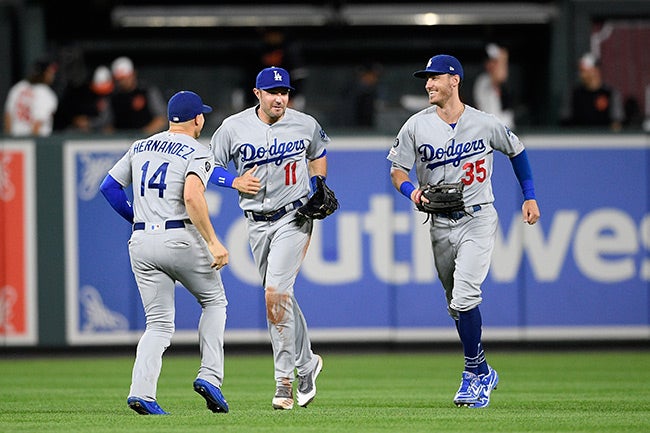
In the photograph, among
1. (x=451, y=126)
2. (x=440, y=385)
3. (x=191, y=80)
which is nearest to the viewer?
(x=451, y=126)

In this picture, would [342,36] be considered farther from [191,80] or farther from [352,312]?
[352,312]

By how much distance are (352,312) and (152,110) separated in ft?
10.9

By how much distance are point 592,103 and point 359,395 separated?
6.56 m

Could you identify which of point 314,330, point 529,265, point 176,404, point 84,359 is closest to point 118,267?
point 84,359

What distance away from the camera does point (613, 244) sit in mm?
14547

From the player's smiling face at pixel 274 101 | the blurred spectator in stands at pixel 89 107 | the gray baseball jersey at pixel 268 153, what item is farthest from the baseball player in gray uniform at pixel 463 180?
the blurred spectator in stands at pixel 89 107

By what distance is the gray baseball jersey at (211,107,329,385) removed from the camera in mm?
8633

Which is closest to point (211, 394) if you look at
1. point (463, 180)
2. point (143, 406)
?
point (143, 406)

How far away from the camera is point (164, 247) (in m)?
7.95

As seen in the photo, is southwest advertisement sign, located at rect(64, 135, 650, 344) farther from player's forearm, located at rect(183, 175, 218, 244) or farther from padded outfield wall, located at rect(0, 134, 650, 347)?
player's forearm, located at rect(183, 175, 218, 244)

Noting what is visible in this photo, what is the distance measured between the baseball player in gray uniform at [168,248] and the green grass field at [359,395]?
290 millimetres

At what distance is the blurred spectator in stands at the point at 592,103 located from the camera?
15109 mm

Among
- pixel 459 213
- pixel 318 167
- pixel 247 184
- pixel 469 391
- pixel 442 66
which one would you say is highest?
pixel 442 66

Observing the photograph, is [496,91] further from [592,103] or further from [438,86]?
[438,86]
